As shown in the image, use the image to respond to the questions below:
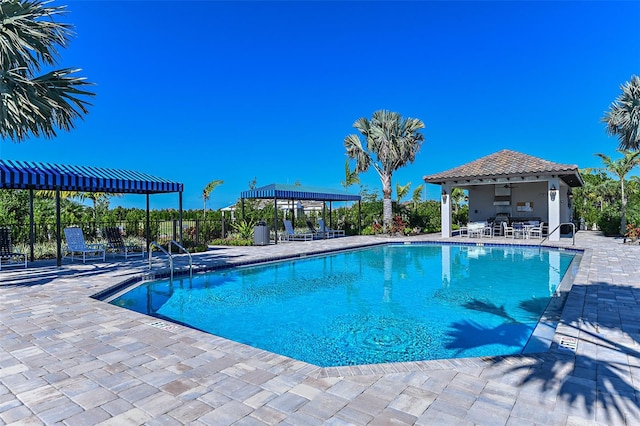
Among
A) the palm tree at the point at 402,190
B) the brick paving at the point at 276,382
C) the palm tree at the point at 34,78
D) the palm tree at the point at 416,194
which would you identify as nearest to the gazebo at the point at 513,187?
the palm tree at the point at 402,190

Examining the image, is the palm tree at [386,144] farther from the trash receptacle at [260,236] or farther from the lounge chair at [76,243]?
→ the lounge chair at [76,243]

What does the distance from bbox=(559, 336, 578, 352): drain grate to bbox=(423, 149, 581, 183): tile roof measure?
49.0ft

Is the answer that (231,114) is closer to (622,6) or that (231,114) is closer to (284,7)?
(284,7)

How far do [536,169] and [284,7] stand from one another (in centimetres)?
1536

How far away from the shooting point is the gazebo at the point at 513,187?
17.3 meters

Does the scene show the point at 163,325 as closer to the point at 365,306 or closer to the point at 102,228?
the point at 365,306

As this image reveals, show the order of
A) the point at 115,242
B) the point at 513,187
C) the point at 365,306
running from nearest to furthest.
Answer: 1. the point at 365,306
2. the point at 115,242
3. the point at 513,187

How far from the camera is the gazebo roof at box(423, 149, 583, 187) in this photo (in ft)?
55.9

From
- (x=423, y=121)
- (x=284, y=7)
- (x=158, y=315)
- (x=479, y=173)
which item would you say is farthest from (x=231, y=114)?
(x=158, y=315)

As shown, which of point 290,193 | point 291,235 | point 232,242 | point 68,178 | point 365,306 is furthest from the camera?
point 291,235

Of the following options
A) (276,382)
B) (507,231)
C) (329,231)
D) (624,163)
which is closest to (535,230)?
(507,231)

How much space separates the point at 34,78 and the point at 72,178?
2.86 metres

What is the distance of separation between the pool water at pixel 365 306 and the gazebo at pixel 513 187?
6405 mm

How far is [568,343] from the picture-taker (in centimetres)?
411
